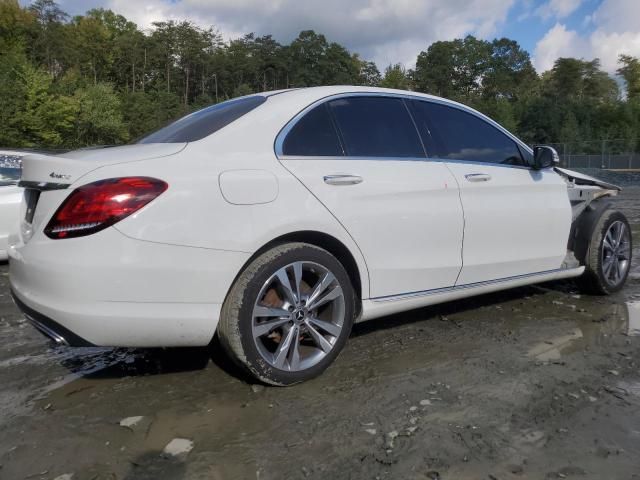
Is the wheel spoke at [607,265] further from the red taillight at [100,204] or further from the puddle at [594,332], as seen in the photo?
the red taillight at [100,204]

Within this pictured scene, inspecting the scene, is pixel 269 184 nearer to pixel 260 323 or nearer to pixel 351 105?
pixel 260 323

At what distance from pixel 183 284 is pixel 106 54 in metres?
94.7

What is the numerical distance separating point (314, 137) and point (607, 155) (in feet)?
135

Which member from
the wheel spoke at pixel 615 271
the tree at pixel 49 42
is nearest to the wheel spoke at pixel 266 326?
the wheel spoke at pixel 615 271

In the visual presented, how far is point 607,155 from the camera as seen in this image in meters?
38.9

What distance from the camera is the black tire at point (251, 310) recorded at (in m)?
2.73

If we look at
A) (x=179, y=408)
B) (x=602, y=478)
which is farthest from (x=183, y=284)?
(x=602, y=478)

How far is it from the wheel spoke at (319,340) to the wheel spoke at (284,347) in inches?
3.7

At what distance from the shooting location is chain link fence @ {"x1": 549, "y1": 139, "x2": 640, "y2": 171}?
38.3 meters

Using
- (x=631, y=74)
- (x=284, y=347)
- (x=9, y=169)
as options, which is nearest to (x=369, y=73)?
(x=631, y=74)

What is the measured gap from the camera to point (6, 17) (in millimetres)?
76625

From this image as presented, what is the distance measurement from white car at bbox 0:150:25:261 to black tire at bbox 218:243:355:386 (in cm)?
443

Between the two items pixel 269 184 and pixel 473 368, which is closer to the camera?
pixel 269 184

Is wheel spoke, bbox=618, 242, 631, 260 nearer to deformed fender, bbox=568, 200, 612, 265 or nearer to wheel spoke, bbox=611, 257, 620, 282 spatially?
wheel spoke, bbox=611, 257, 620, 282
